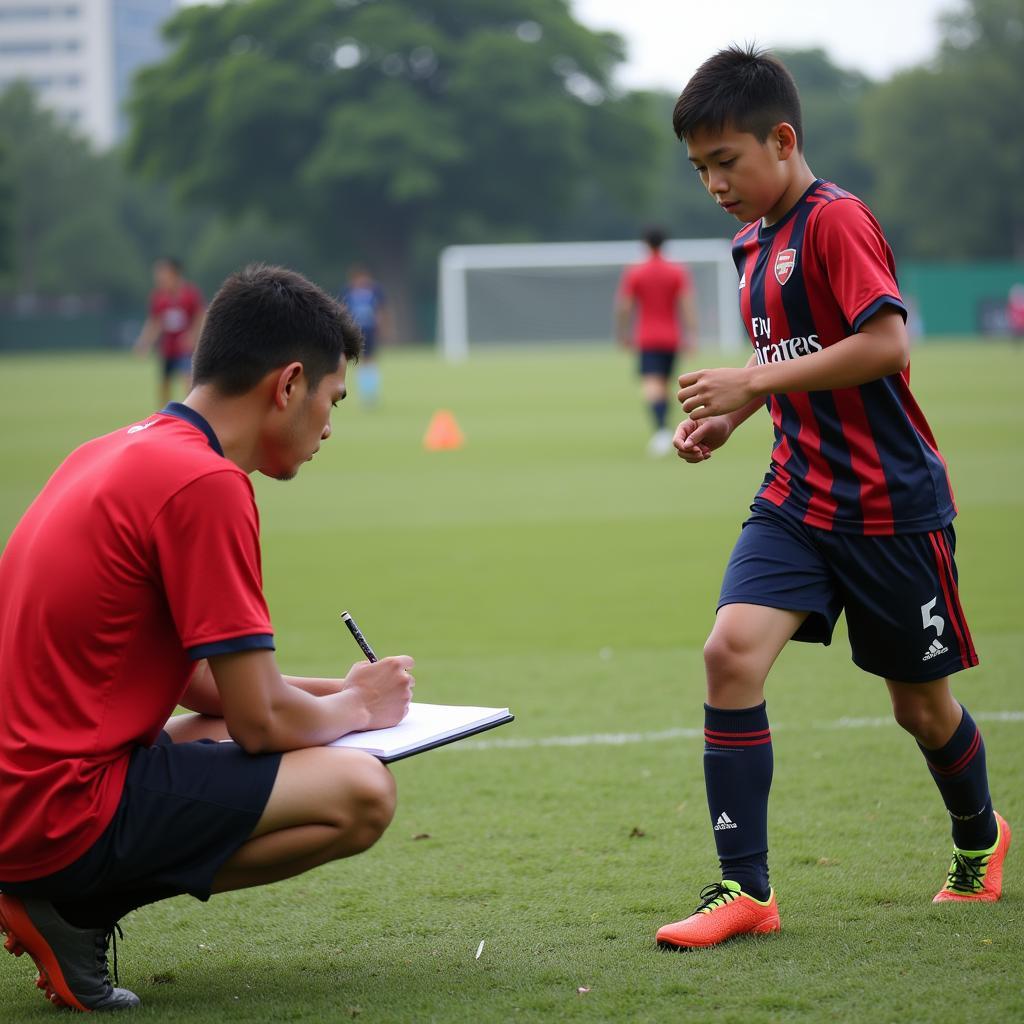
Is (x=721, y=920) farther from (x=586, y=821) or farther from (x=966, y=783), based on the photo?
(x=586, y=821)

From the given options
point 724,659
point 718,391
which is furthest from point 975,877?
point 718,391

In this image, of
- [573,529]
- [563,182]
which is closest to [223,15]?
[563,182]

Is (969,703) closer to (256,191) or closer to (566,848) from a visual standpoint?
(566,848)

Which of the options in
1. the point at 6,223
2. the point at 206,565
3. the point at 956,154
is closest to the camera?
the point at 206,565

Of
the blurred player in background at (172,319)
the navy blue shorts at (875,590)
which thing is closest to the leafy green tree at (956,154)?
the blurred player in background at (172,319)

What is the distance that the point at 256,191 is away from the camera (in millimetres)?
71562

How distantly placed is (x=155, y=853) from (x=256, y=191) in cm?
7111

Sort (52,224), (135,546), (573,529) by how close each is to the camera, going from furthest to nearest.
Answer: (52,224) < (573,529) < (135,546)

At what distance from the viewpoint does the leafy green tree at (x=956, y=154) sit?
75812 mm

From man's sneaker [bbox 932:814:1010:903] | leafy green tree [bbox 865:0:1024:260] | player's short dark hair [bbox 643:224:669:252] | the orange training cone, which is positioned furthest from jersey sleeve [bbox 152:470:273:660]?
leafy green tree [bbox 865:0:1024:260]

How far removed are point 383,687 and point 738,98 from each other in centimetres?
161

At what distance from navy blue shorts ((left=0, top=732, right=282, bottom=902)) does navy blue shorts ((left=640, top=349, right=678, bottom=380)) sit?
13.8 meters

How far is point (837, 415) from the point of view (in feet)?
12.4

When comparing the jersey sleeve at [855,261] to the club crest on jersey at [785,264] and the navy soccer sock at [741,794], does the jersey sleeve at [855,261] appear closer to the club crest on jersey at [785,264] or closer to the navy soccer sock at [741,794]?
the club crest on jersey at [785,264]
